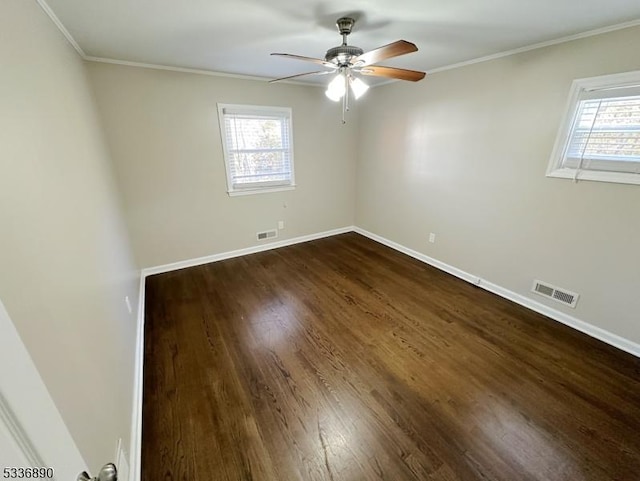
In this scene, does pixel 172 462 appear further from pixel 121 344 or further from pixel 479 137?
pixel 479 137

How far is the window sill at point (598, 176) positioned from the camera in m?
2.00

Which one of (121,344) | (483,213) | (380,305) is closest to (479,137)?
(483,213)

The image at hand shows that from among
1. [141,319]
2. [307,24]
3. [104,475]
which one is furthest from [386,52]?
[141,319]

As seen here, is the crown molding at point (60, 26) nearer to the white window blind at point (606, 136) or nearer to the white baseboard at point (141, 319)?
the white baseboard at point (141, 319)

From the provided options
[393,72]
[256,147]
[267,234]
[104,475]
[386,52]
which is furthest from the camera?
[267,234]

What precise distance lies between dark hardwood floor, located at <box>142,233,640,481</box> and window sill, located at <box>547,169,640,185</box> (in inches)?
50.3

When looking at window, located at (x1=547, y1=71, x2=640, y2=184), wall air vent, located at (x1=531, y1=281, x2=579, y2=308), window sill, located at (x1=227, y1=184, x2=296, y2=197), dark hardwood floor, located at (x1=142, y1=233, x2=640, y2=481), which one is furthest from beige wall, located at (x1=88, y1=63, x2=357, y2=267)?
wall air vent, located at (x1=531, y1=281, x2=579, y2=308)

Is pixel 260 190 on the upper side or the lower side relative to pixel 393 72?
lower

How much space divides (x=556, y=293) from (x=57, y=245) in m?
3.49

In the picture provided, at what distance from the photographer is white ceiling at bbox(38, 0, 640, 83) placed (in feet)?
5.34

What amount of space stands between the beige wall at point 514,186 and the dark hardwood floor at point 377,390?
411mm

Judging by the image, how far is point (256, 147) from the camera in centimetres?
367

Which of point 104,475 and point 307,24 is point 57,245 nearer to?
point 104,475

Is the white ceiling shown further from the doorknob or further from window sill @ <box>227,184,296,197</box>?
the doorknob
